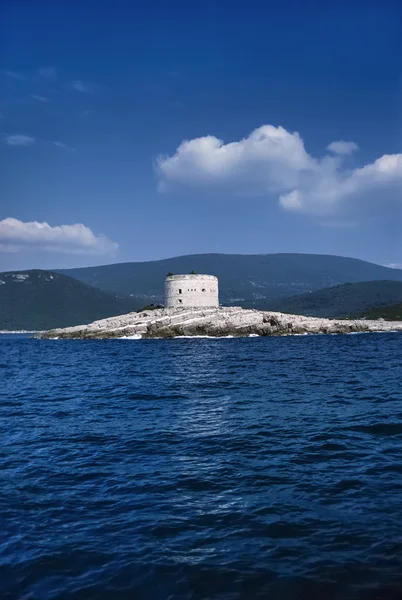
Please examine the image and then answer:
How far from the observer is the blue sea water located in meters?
8.04

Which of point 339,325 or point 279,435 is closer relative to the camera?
point 279,435

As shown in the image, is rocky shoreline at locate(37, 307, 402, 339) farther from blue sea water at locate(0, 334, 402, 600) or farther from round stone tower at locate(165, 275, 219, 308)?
blue sea water at locate(0, 334, 402, 600)

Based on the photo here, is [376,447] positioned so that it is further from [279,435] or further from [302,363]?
[302,363]

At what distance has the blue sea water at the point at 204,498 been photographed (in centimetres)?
804

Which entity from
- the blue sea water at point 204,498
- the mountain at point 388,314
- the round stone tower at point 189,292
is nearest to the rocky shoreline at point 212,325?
the round stone tower at point 189,292

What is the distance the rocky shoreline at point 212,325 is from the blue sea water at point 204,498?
65587 mm

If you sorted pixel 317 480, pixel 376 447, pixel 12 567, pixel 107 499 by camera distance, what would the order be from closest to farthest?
pixel 12 567
pixel 107 499
pixel 317 480
pixel 376 447

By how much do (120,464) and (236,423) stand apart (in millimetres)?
5811

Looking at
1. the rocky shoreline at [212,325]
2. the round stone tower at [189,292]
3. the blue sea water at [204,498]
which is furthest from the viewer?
the round stone tower at [189,292]

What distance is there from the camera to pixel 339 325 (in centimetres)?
9531

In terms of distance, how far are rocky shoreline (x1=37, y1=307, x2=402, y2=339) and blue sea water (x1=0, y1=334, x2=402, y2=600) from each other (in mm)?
65587

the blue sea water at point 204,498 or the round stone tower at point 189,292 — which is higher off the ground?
the round stone tower at point 189,292

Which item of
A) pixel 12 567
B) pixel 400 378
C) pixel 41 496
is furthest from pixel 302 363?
pixel 12 567

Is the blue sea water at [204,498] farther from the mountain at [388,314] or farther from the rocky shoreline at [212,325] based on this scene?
the mountain at [388,314]
